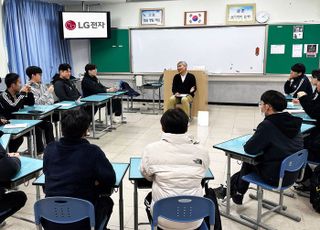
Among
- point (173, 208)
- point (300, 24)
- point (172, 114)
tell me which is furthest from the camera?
point (300, 24)

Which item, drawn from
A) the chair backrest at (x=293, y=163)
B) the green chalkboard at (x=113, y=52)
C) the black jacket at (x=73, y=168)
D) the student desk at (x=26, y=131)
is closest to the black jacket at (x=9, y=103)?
the student desk at (x=26, y=131)

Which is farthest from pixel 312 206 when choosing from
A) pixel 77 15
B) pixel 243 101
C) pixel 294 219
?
pixel 77 15

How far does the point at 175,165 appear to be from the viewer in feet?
6.36

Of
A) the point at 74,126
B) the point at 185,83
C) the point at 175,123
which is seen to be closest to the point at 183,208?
the point at 175,123

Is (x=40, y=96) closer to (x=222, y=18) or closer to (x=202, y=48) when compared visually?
(x=202, y=48)

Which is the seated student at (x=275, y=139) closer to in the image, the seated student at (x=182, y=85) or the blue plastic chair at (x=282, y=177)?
the blue plastic chair at (x=282, y=177)

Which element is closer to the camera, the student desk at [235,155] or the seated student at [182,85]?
the student desk at [235,155]

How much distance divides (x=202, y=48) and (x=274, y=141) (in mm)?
5914

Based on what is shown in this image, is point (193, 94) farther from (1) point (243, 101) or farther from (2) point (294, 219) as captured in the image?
(2) point (294, 219)

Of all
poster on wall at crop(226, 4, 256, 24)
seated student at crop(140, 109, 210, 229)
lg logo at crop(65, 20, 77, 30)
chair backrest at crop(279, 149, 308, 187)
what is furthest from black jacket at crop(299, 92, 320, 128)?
lg logo at crop(65, 20, 77, 30)

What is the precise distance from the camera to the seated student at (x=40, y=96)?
4.63 metres

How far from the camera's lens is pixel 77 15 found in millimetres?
8078

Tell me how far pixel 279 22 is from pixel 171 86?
2993 millimetres

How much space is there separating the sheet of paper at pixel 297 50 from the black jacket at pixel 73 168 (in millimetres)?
6820
